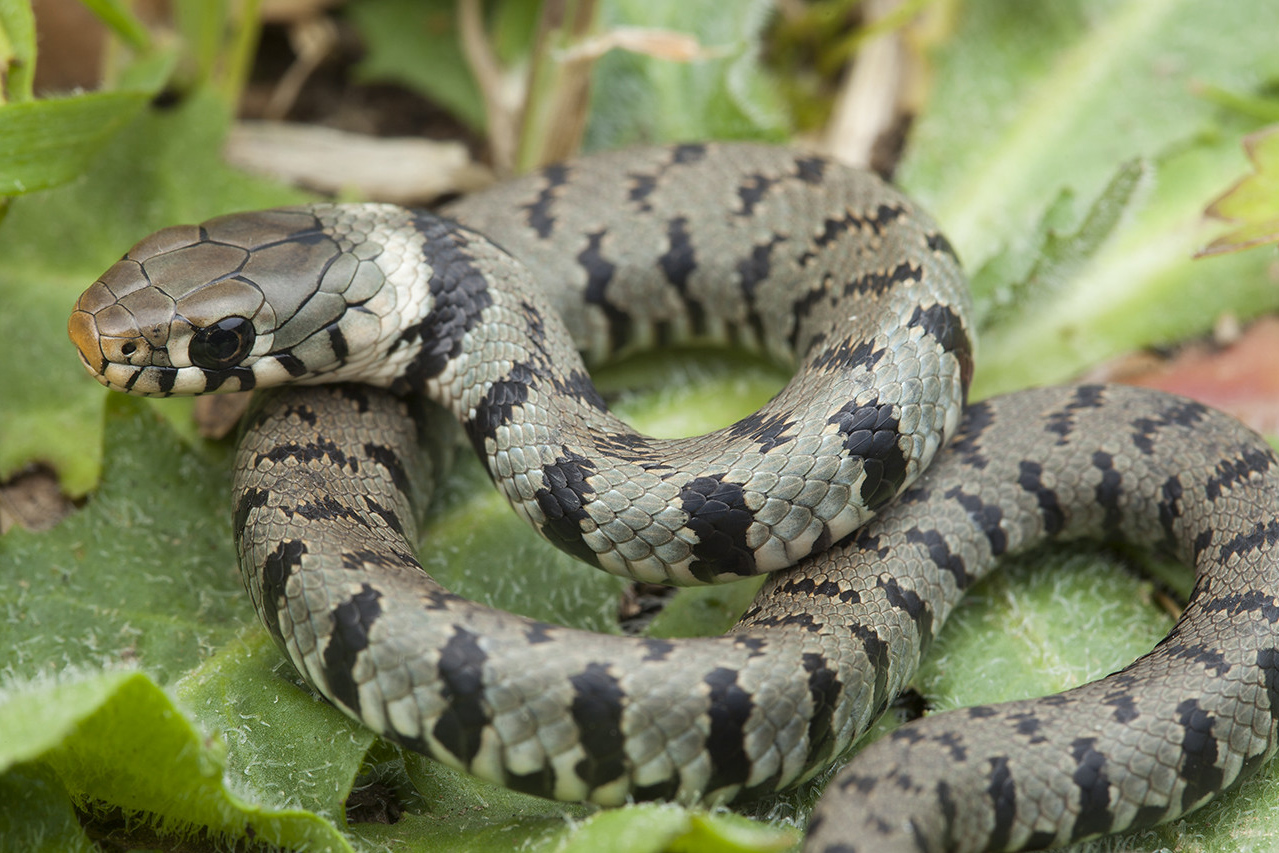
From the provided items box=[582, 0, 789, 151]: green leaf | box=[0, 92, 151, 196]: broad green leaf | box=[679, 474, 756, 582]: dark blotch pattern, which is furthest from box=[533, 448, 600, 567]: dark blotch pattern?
box=[582, 0, 789, 151]: green leaf

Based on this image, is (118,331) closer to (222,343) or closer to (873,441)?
(222,343)

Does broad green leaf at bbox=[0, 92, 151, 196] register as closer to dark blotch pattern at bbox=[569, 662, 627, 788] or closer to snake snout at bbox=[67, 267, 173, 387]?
snake snout at bbox=[67, 267, 173, 387]

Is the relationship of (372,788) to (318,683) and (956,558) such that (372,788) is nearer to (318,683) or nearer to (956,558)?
(318,683)

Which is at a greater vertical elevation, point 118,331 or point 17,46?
point 17,46

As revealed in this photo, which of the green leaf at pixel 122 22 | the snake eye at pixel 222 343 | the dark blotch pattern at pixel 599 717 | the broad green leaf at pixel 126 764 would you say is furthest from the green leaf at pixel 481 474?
the snake eye at pixel 222 343

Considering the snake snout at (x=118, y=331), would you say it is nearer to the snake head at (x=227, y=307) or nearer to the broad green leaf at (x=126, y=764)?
the snake head at (x=227, y=307)

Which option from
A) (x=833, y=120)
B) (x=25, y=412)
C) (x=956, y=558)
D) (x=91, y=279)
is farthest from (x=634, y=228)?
(x=25, y=412)

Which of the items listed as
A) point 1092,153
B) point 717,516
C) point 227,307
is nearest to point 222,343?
point 227,307

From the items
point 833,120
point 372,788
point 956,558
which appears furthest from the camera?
point 833,120
